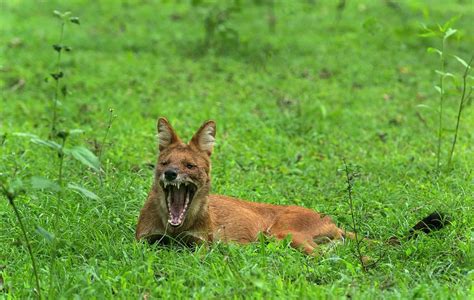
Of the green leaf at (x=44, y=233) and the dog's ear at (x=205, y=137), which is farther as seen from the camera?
the dog's ear at (x=205, y=137)

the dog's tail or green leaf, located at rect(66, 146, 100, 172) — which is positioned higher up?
green leaf, located at rect(66, 146, 100, 172)

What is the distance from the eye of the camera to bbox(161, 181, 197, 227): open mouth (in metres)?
5.61

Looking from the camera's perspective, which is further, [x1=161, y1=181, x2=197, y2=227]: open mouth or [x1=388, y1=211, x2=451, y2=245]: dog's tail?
[x1=388, y1=211, x2=451, y2=245]: dog's tail

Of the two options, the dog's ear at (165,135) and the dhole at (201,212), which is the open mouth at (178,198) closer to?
the dhole at (201,212)

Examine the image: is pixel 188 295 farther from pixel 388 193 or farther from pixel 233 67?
pixel 233 67

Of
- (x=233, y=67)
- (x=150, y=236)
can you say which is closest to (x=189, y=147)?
(x=150, y=236)

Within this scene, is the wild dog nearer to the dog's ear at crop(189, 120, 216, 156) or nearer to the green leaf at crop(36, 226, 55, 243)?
the dog's ear at crop(189, 120, 216, 156)

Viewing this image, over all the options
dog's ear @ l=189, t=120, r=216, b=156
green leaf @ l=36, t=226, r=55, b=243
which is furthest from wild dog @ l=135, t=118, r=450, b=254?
green leaf @ l=36, t=226, r=55, b=243

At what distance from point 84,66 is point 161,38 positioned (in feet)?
7.01

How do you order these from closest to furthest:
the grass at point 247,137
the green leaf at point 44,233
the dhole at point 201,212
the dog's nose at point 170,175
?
the green leaf at point 44,233 → the grass at point 247,137 → the dog's nose at point 170,175 → the dhole at point 201,212

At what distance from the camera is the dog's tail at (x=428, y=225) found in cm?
575

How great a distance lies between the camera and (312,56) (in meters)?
12.9

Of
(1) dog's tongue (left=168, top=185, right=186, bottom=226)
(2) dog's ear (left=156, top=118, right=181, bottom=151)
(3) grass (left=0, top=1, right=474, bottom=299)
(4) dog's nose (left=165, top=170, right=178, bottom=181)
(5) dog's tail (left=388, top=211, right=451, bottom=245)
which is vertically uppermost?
(2) dog's ear (left=156, top=118, right=181, bottom=151)

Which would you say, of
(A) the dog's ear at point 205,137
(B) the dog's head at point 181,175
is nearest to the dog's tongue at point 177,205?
(B) the dog's head at point 181,175
